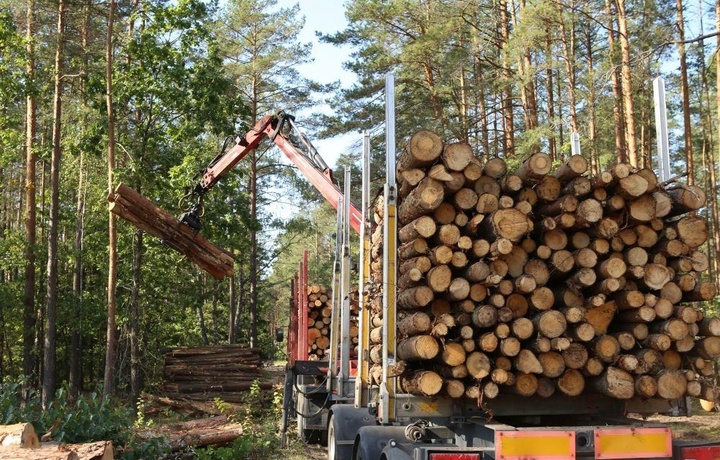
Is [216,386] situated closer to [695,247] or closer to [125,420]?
[125,420]

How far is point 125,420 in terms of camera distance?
28.4 feet

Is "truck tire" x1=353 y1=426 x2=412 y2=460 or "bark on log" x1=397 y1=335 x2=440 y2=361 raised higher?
"bark on log" x1=397 y1=335 x2=440 y2=361

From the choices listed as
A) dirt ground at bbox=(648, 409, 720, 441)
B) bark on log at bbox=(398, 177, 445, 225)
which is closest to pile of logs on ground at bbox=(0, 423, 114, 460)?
bark on log at bbox=(398, 177, 445, 225)

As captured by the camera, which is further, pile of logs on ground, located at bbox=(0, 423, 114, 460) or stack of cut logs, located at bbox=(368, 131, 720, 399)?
pile of logs on ground, located at bbox=(0, 423, 114, 460)

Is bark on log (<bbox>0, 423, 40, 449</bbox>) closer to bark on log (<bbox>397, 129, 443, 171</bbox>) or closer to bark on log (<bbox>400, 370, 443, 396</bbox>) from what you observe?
→ bark on log (<bbox>400, 370, 443, 396</bbox>)

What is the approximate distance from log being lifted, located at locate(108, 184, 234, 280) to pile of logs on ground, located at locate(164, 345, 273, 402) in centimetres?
657

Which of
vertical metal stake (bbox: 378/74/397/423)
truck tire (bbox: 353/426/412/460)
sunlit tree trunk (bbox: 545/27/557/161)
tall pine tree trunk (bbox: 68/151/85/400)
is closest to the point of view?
vertical metal stake (bbox: 378/74/397/423)

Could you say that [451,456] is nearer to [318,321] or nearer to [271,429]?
[271,429]

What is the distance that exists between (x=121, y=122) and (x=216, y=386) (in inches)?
285

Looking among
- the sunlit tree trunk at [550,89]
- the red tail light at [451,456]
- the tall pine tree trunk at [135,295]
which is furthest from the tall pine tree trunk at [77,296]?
the red tail light at [451,456]

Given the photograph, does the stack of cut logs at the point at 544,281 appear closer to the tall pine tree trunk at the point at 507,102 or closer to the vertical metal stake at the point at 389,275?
the vertical metal stake at the point at 389,275

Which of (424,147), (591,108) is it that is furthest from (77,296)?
(424,147)

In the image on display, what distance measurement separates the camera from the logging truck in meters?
5.38

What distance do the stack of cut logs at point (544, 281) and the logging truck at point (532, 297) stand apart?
0.04 ft
